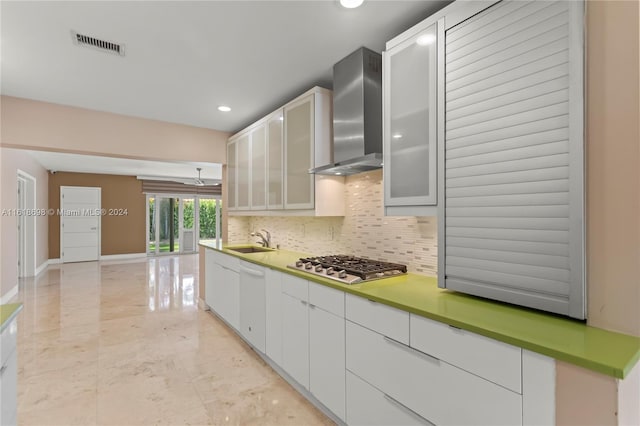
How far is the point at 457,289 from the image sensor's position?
1506 millimetres

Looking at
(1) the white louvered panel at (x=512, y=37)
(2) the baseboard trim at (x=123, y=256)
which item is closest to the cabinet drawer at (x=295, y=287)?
(1) the white louvered panel at (x=512, y=37)

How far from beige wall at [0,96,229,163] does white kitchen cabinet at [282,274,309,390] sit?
2.59 meters

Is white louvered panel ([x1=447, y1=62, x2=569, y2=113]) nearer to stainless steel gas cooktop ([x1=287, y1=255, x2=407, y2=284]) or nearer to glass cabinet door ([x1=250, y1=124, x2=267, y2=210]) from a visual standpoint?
stainless steel gas cooktop ([x1=287, y1=255, x2=407, y2=284])

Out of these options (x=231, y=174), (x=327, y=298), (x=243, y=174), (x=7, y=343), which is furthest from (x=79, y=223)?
(x=327, y=298)

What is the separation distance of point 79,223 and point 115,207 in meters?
0.93

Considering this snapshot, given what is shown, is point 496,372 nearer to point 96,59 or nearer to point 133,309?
point 96,59

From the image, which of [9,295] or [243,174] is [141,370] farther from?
[9,295]

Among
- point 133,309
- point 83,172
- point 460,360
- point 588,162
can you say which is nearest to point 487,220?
point 588,162

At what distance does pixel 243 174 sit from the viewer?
3.84 metres

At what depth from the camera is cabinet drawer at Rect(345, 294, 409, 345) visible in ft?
4.66

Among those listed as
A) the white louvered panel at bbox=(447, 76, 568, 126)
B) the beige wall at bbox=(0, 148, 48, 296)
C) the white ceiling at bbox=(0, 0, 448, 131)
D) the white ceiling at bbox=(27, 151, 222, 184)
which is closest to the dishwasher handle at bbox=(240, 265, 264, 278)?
the white ceiling at bbox=(0, 0, 448, 131)

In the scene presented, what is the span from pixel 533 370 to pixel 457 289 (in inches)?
21.0

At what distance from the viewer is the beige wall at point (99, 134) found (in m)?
2.98

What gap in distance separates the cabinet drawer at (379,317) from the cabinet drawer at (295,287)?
1.44ft
